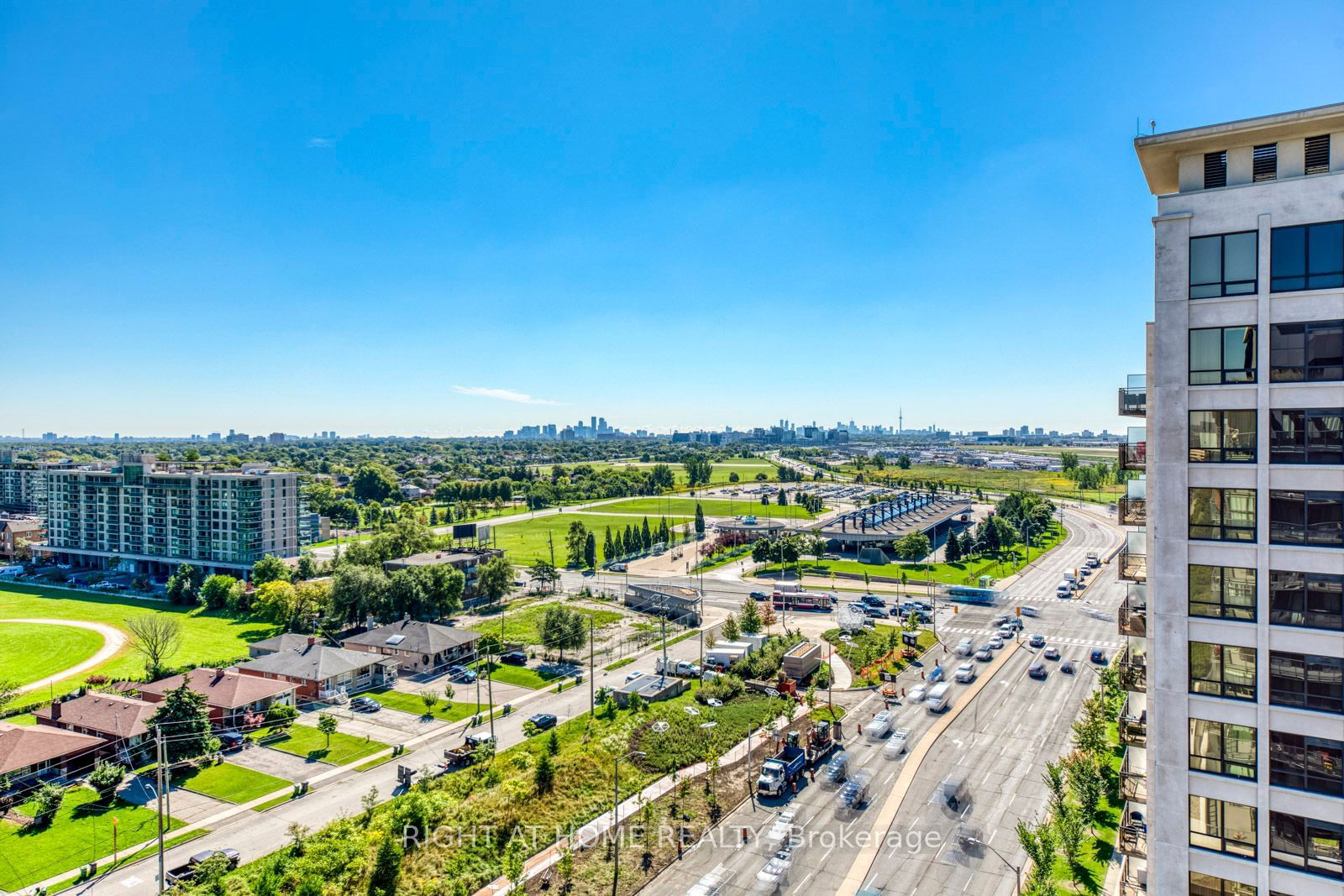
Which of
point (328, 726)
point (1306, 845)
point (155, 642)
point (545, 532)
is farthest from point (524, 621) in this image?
point (1306, 845)

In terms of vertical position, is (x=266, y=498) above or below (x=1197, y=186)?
below

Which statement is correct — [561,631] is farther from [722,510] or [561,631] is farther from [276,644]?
[722,510]

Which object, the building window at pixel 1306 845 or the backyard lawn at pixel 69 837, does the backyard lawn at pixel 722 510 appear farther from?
the building window at pixel 1306 845

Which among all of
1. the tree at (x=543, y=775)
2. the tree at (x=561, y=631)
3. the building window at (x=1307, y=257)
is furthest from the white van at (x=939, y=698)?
the building window at (x=1307, y=257)

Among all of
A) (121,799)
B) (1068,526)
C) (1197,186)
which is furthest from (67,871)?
(1068,526)

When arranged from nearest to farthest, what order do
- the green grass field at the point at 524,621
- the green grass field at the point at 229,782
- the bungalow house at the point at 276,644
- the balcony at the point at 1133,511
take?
the balcony at the point at 1133,511, the green grass field at the point at 229,782, the bungalow house at the point at 276,644, the green grass field at the point at 524,621

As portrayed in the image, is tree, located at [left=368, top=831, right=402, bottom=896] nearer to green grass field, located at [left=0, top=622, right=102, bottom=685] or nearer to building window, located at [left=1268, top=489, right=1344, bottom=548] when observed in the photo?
building window, located at [left=1268, top=489, right=1344, bottom=548]

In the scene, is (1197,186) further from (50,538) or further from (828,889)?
(50,538)

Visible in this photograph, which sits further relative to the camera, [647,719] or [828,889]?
[647,719]
